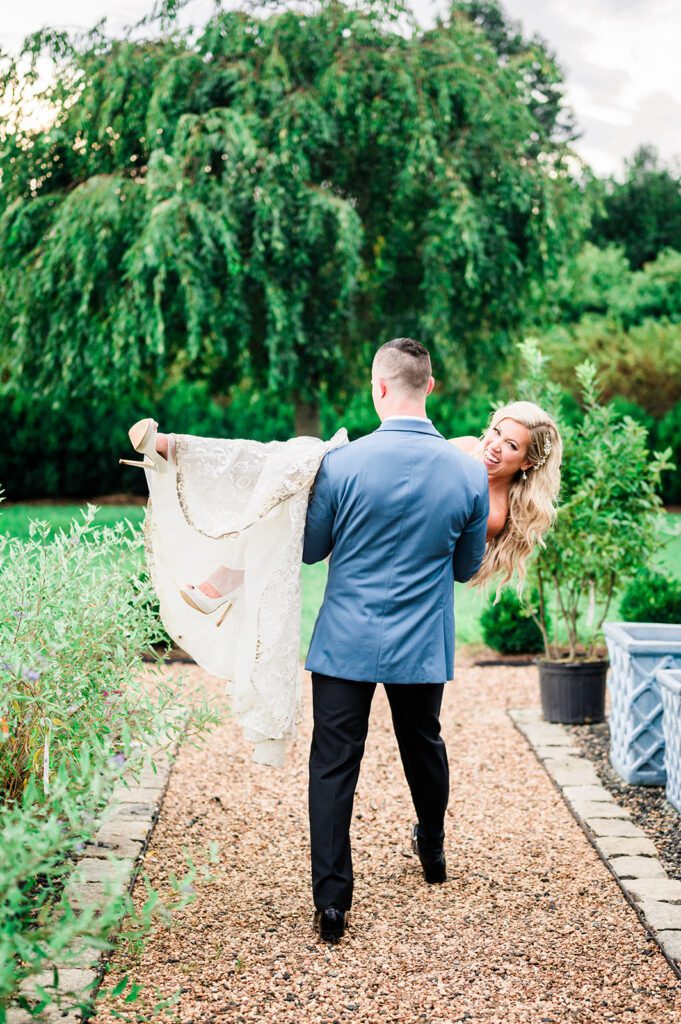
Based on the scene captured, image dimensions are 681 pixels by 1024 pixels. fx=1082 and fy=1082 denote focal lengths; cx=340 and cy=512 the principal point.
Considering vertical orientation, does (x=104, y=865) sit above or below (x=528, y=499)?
below

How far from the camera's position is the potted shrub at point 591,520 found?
588cm

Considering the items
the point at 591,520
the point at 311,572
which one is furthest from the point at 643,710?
the point at 311,572

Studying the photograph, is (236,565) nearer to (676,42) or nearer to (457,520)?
(457,520)

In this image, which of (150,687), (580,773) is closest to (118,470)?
(150,687)

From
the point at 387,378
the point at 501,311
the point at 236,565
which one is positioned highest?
the point at 501,311

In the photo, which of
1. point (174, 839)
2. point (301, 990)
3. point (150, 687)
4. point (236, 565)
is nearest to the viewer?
point (301, 990)

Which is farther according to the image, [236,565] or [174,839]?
[174,839]

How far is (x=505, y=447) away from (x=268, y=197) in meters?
8.19

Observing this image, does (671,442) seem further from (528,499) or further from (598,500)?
(528,499)

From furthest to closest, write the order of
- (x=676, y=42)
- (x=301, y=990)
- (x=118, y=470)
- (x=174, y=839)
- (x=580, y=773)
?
(x=118, y=470) → (x=676, y=42) → (x=580, y=773) → (x=174, y=839) → (x=301, y=990)

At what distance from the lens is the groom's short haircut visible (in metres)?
3.29

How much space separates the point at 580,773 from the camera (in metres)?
5.20

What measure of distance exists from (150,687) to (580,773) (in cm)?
287

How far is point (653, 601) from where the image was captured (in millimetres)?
7570
